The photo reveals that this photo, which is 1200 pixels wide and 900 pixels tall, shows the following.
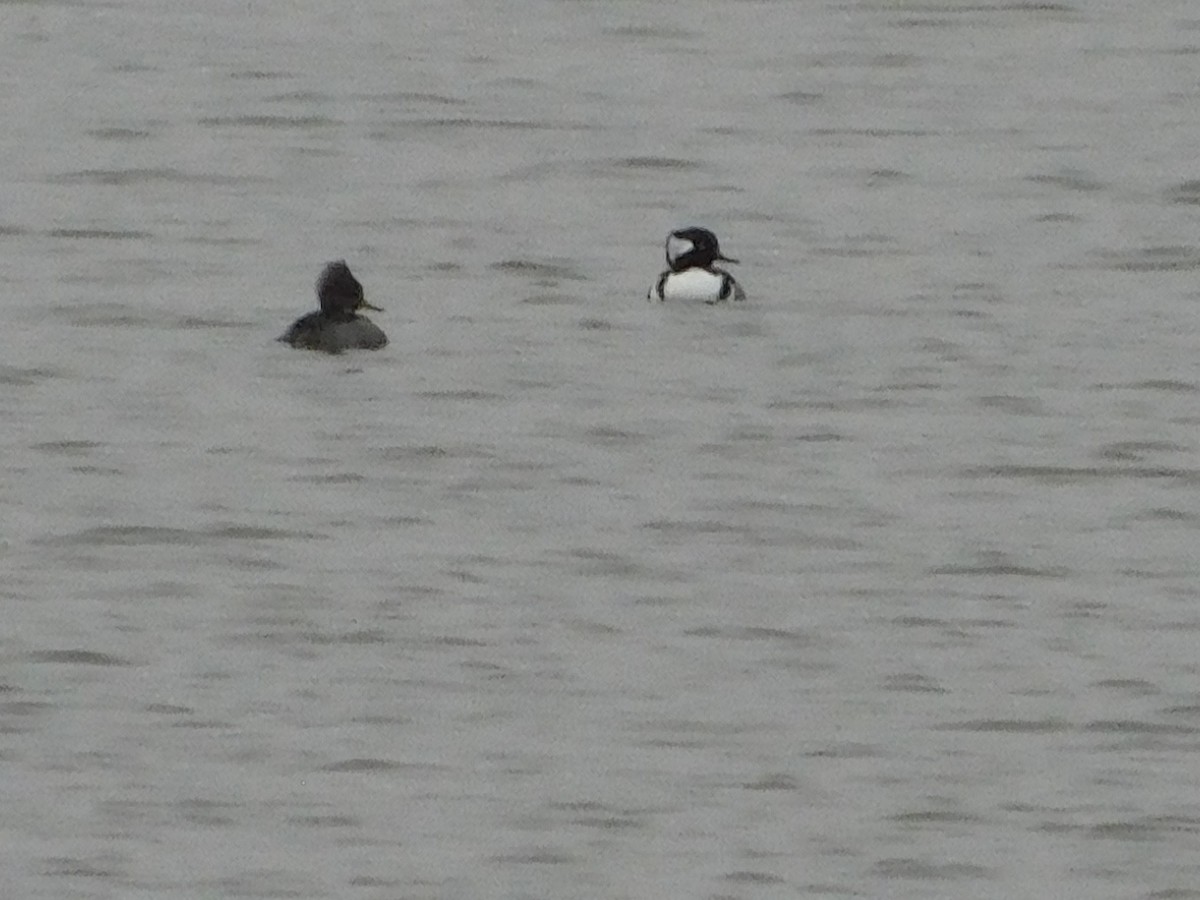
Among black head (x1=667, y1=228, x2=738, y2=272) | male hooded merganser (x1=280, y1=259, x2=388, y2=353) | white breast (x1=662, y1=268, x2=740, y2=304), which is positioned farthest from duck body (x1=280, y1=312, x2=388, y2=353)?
black head (x1=667, y1=228, x2=738, y2=272)

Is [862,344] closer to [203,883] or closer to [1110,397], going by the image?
[1110,397]

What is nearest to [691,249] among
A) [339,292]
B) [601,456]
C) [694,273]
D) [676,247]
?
[676,247]

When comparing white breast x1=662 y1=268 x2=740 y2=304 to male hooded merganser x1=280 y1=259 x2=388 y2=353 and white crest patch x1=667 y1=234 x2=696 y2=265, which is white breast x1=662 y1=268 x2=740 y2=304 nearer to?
white crest patch x1=667 y1=234 x2=696 y2=265

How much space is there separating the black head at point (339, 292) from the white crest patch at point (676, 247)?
1.60 m

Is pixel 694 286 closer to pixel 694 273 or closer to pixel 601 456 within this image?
pixel 694 273

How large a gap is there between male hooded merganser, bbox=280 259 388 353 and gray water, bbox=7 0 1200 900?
10cm

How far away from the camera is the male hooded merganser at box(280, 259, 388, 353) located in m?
15.9

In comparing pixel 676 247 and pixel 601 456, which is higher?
pixel 676 247

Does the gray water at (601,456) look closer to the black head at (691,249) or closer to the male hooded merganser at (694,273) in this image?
the male hooded merganser at (694,273)

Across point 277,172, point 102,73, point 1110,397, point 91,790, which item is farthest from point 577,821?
point 102,73

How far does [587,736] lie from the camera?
35.8ft

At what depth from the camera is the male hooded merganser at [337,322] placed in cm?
1592

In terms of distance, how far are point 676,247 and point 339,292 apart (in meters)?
1.80

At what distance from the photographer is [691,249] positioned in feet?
56.4
